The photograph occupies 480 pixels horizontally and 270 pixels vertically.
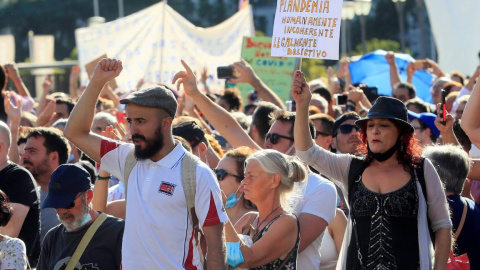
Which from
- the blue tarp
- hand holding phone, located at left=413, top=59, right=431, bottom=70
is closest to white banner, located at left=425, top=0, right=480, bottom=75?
the blue tarp

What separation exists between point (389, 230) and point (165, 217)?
45.4 inches

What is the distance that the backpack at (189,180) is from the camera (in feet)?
15.7

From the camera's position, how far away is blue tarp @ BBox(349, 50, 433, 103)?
1311 centimetres

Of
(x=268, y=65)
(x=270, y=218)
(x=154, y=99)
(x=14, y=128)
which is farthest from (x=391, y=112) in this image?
(x=268, y=65)

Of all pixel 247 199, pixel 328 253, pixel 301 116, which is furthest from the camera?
pixel 328 253

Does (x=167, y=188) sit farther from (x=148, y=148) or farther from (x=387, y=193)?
(x=387, y=193)

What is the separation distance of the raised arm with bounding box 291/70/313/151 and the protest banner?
6.53 metres

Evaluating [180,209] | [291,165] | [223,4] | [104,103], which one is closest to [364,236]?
[291,165]

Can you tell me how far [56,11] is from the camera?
63.4m

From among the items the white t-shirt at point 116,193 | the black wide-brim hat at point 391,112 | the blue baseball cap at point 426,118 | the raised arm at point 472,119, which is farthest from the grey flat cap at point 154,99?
the blue baseball cap at point 426,118

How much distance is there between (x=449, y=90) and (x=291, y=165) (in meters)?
5.76

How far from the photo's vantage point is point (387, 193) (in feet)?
16.7

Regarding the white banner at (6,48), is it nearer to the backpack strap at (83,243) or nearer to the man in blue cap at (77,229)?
the man in blue cap at (77,229)

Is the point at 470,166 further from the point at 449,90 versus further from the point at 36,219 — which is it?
the point at 449,90
